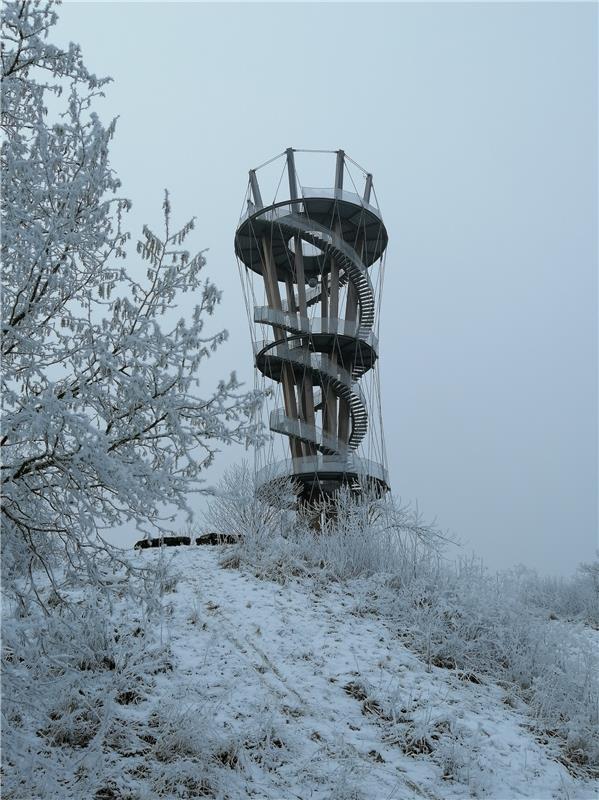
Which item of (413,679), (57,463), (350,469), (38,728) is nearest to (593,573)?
(350,469)

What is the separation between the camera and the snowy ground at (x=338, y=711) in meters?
5.63

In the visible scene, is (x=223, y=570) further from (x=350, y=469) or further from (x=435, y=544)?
(x=350, y=469)

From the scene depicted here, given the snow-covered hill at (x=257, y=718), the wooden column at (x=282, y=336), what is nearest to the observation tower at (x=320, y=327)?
the wooden column at (x=282, y=336)

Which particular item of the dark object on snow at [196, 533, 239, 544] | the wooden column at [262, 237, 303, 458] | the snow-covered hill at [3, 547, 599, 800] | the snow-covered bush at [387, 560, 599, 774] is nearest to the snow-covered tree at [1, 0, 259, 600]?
the snow-covered hill at [3, 547, 599, 800]

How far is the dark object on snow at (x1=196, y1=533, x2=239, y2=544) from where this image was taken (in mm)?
14091

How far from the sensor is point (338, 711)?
6719mm

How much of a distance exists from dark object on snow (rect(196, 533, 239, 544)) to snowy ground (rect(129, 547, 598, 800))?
441 cm

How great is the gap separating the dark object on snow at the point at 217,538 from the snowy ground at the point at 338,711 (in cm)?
441

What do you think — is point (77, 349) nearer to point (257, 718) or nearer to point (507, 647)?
point (257, 718)

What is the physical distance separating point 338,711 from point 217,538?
8.41 meters

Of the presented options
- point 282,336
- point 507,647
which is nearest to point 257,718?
point 507,647

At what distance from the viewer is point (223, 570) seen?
37.7 feet

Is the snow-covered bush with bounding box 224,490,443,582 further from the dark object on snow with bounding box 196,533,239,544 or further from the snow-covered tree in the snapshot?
the snow-covered tree

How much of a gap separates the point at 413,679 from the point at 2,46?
23.2ft
